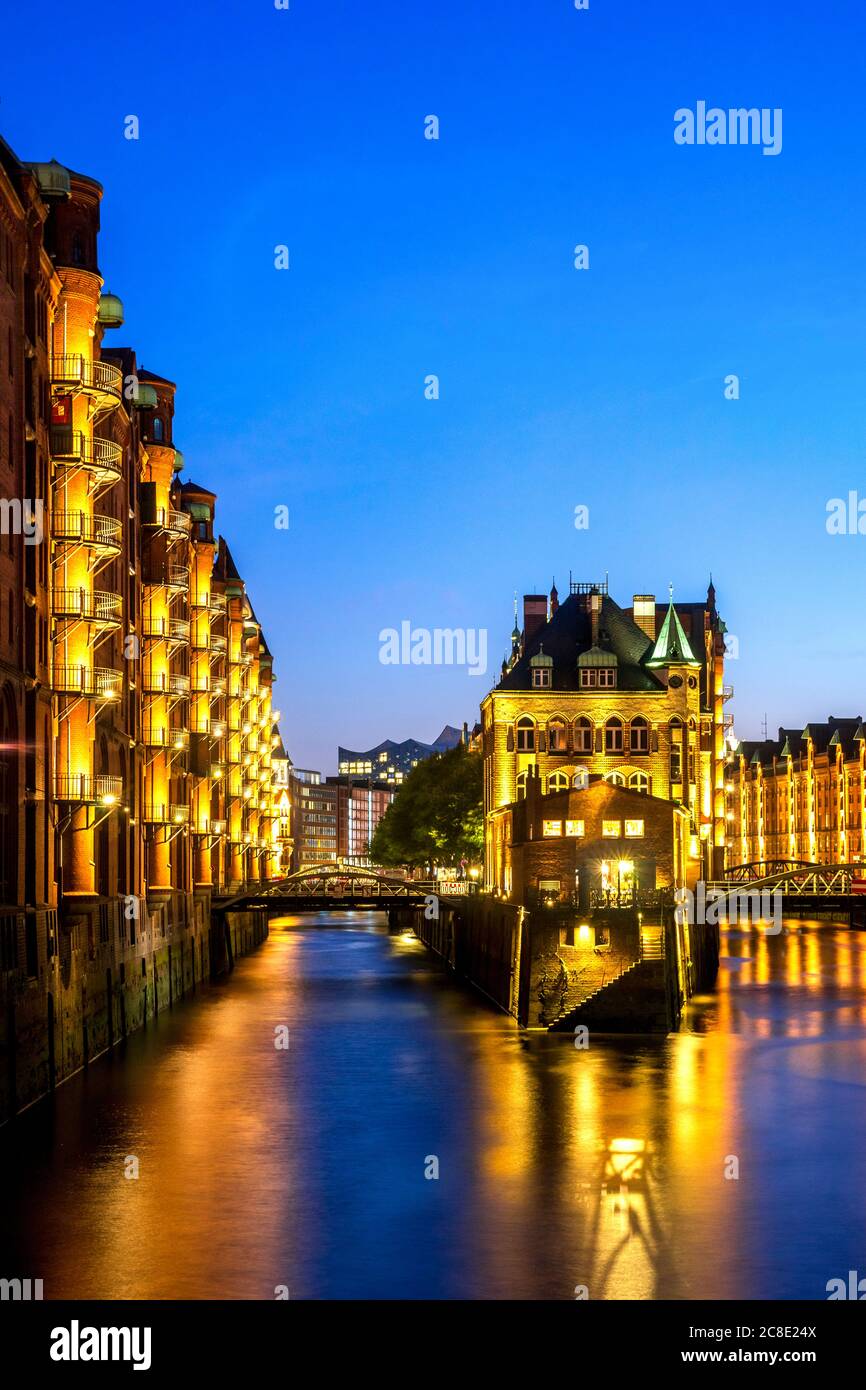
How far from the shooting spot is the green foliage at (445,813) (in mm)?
127562

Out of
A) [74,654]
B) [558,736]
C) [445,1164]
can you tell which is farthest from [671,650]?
[445,1164]

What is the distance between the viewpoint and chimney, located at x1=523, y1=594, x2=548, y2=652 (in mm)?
111438

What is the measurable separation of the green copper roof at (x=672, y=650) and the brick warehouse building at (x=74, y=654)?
128 feet

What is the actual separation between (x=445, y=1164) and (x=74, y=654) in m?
17.4

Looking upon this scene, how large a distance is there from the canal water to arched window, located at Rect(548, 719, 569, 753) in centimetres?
3165

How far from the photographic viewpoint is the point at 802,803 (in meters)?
186

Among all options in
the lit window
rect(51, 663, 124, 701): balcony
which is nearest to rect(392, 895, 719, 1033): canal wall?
rect(51, 663, 124, 701): balcony

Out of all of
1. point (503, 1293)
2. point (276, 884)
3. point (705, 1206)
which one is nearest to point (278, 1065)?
point (705, 1206)

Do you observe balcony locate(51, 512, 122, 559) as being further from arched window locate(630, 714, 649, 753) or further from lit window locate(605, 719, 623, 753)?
arched window locate(630, 714, 649, 753)

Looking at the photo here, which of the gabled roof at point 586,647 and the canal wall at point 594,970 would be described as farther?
the gabled roof at point 586,647

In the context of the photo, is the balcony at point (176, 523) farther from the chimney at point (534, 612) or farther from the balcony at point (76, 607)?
the chimney at point (534, 612)

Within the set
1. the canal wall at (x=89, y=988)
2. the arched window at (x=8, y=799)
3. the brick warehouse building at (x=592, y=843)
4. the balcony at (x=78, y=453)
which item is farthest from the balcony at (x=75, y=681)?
the brick warehouse building at (x=592, y=843)
